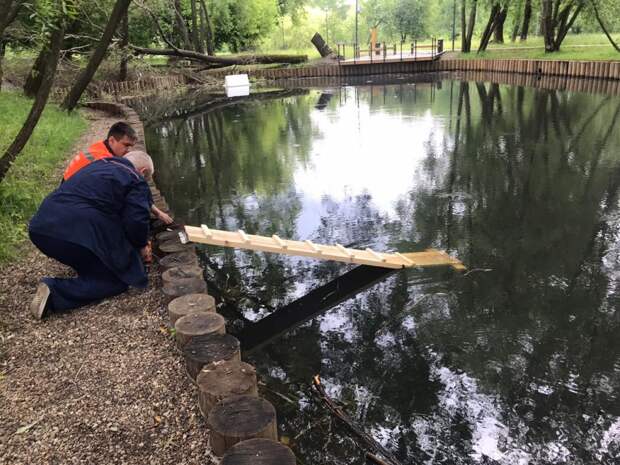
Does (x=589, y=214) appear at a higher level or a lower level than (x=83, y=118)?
lower

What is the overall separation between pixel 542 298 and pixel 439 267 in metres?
1.15

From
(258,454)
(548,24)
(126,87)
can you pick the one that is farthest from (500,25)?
(258,454)

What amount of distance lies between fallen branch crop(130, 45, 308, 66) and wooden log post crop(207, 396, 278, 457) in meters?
18.5

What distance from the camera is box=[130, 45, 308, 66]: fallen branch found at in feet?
72.6

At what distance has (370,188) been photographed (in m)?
9.20

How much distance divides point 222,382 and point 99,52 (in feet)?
31.8

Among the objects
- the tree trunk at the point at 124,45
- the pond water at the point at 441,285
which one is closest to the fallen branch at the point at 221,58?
the tree trunk at the point at 124,45

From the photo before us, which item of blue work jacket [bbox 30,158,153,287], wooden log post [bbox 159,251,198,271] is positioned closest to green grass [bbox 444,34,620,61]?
wooden log post [bbox 159,251,198,271]

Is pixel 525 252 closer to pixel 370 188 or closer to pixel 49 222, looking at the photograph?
pixel 370 188

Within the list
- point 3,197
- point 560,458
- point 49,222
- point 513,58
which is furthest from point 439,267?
point 513,58

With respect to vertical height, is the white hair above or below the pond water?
above

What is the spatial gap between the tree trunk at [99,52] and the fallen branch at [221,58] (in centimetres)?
519

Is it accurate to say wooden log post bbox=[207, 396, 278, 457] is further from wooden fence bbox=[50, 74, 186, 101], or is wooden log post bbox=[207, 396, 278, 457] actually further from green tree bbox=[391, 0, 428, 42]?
green tree bbox=[391, 0, 428, 42]

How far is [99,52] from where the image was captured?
10.7m
